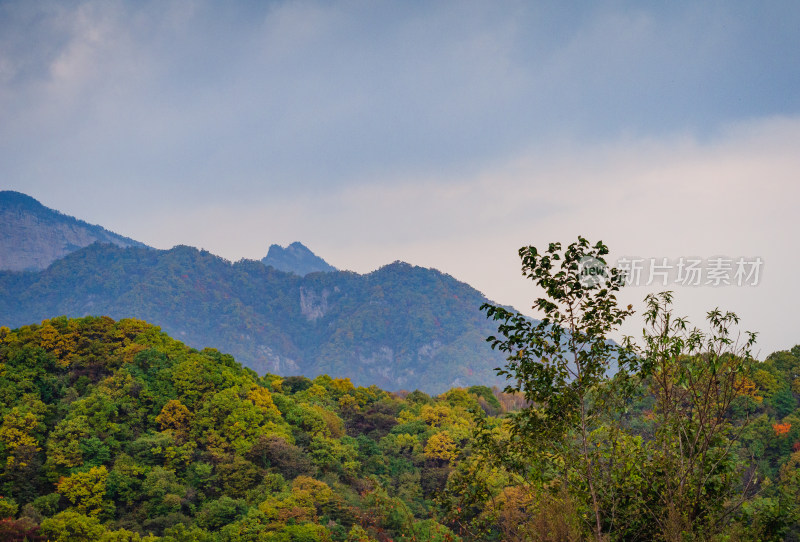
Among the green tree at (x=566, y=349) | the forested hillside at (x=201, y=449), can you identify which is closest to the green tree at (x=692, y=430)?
the green tree at (x=566, y=349)

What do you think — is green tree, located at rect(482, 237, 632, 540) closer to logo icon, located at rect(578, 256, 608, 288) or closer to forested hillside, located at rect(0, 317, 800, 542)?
logo icon, located at rect(578, 256, 608, 288)

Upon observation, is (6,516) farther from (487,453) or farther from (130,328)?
(487,453)

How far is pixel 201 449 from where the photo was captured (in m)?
30.3

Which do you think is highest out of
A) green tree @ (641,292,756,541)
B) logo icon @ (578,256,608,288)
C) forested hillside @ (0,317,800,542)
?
logo icon @ (578,256,608,288)

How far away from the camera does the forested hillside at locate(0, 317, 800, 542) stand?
75.6 feet

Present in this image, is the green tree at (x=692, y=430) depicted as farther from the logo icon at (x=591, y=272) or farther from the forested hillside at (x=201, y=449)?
the forested hillside at (x=201, y=449)

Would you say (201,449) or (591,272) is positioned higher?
(591,272)

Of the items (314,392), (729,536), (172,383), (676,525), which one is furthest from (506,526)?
(314,392)

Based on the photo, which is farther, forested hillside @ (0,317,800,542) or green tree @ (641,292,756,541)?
forested hillside @ (0,317,800,542)

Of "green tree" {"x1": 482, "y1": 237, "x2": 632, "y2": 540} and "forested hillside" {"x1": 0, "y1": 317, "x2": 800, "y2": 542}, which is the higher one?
"green tree" {"x1": 482, "y1": 237, "x2": 632, "y2": 540}

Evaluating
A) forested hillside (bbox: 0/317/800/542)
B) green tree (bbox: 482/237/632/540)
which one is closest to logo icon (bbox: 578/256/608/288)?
green tree (bbox: 482/237/632/540)

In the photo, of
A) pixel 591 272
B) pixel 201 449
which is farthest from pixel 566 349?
pixel 201 449

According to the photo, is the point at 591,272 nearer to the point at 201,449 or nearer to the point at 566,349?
the point at 566,349

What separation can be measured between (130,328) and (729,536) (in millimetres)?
38478
